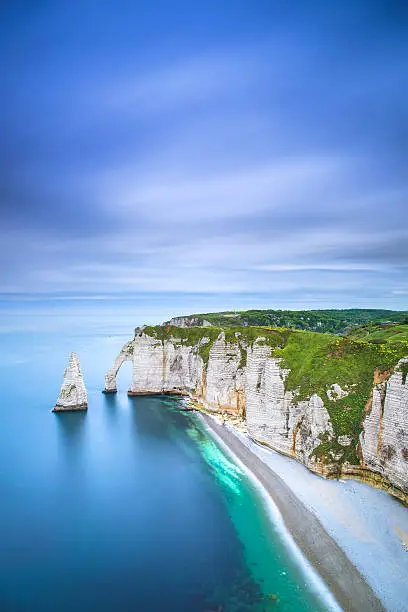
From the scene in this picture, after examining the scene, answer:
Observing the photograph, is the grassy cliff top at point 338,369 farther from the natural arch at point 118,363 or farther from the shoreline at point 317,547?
the natural arch at point 118,363

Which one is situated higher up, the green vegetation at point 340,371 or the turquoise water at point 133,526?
the green vegetation at point 340,371

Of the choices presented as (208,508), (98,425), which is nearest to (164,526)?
(208,508)

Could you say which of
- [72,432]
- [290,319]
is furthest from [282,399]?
[290,319]

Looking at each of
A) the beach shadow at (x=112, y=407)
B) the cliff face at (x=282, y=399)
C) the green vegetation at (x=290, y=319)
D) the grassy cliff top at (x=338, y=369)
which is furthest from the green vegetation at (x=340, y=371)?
the green vegetation at (x=290, y=319)

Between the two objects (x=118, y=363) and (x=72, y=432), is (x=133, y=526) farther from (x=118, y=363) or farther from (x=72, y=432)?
(x=118, y=363)

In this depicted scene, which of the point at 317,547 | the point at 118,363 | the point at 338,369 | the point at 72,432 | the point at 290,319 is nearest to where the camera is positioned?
the point at 317,547

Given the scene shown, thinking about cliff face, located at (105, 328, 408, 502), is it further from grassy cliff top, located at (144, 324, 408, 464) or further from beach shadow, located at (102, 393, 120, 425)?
beach shadow, located at (102, 393, 120, 425)
